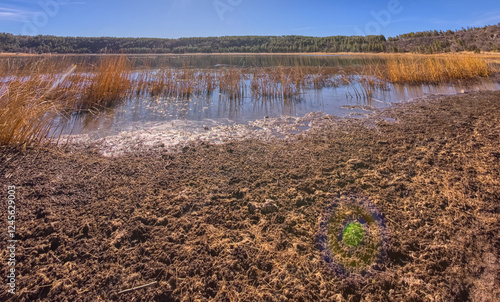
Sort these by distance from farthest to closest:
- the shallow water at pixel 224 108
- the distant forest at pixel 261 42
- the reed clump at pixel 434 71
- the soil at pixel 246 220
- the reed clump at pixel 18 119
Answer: the distant forest at pixel 261 42 < the reed clump at pixel 434 71 < the shallow water at pixel 224 108 < the reed clump at pixel 18 119 < the soil at pixel 246 220

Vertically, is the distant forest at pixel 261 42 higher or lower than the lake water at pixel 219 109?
higher

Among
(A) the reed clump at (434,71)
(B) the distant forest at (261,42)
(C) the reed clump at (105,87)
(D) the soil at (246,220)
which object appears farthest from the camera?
(B) the distant forest at (261,42)

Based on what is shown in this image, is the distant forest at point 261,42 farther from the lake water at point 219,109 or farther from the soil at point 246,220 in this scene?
the soil at point 246,220

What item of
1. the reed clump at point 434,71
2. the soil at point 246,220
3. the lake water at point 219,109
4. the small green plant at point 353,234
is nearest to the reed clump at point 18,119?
the soil at point 246,220

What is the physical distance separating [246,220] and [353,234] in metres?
0.98

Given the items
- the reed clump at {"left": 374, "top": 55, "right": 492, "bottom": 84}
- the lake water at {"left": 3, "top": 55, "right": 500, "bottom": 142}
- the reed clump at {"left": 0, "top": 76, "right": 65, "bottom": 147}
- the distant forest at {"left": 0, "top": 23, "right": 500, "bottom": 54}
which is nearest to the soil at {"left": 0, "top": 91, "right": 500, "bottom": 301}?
the reed clump at {"left": 0, "top": 76, "right": 65, "bottom": 147}

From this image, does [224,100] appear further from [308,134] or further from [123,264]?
[123,264]

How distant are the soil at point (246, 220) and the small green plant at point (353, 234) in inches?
8.6

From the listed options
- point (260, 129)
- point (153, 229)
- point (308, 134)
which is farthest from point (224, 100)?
point (153, 229)

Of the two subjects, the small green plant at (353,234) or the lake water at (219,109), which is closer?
the small green plant at (353,234)

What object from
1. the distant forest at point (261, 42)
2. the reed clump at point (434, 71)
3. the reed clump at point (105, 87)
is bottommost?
the reed clump at point (105, 87)

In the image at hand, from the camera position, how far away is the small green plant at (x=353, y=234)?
200 cm

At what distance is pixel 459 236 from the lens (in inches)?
77.9

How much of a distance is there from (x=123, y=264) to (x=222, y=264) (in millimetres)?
763
